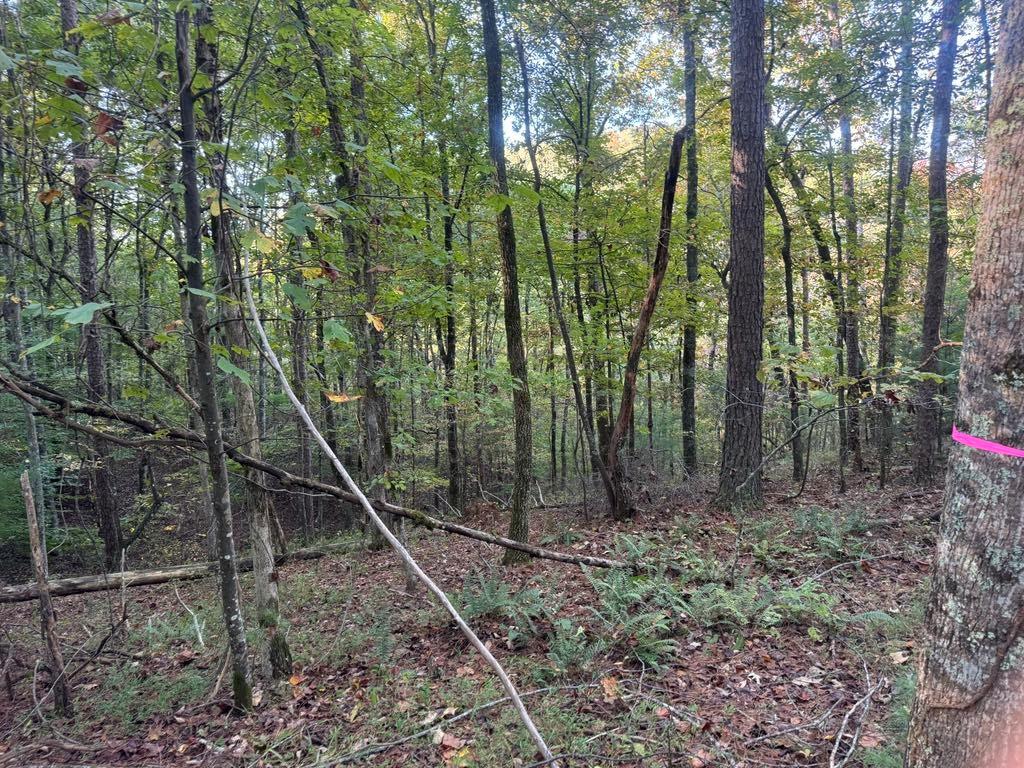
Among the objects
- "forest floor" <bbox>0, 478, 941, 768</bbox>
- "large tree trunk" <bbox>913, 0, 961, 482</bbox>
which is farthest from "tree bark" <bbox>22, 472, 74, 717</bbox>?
"large tree trunk" <bbox>913, 0, 961, 482</bbox>

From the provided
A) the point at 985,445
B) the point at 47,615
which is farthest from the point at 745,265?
the point at 47,615

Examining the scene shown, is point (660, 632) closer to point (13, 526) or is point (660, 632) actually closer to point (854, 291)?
point (854, 291)

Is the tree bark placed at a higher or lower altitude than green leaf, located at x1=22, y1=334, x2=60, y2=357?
lower

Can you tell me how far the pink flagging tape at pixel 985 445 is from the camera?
1.69 meters

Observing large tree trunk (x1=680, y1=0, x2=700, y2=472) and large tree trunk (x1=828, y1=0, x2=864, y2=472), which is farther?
large tree trunk (x1=680, y1=0, x2=700, y2=472)

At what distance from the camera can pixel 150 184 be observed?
2.91 m

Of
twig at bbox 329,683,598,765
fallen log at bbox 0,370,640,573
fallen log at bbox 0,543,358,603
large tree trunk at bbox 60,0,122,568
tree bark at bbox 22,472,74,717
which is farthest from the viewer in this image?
fallen log at bbox 0,543,358,603

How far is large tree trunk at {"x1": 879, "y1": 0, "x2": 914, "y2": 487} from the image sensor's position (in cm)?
940

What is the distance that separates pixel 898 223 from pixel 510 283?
9.95 metres

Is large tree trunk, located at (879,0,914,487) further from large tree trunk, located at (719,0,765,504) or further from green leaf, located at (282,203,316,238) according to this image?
green leaf, located at (282,203,316,238)

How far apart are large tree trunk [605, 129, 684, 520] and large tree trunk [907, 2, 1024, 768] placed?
213 inches

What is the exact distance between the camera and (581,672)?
13.0 ft

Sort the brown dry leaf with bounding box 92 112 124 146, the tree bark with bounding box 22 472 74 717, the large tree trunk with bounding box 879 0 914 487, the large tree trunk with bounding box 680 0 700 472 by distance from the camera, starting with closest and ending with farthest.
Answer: the brown dry leaf with bounding box 92 112 124 146 → the tree bark with bounding box 22 472 74 717 → the large tree trunk with bounding box 879 0 914 487 → the large tree trunk with bounding box 680 0 700 472

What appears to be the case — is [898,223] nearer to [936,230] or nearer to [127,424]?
[936,230]
